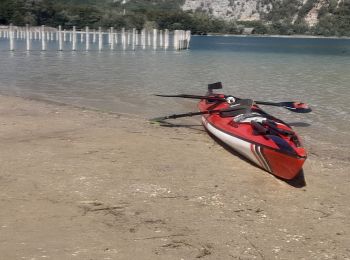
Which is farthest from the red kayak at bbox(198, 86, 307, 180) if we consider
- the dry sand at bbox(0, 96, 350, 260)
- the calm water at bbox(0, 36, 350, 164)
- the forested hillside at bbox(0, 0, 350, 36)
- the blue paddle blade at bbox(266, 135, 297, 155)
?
the forested hillside at bbox(0, 0, 350, 36)

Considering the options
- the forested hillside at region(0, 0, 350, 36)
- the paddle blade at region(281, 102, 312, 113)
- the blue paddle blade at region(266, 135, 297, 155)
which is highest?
the forested hillside at region(0, 0, 350, 36)

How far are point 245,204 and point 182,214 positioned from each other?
1.02 meters

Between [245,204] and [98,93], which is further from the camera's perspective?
[98,93]

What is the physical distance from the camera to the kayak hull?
783 cm

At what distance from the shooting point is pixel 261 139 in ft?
27.8

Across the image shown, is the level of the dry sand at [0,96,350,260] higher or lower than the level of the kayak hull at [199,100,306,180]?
lower

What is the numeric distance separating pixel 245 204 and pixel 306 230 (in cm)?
105

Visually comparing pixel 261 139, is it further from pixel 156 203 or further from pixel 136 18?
pixel 136 18

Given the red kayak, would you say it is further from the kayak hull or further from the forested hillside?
the forested hillside

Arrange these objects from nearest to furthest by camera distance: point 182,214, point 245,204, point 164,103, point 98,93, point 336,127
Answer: point 182,214 < point 245,204 < point 336,127 < point 164,103 < point 98,93

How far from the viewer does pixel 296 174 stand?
7.90 m

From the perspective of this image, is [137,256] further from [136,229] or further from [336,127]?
[336,127]

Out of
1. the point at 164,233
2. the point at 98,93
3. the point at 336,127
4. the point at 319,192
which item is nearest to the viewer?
the point at 164,233

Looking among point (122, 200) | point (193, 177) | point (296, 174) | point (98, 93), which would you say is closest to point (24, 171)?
point (122, 200)
